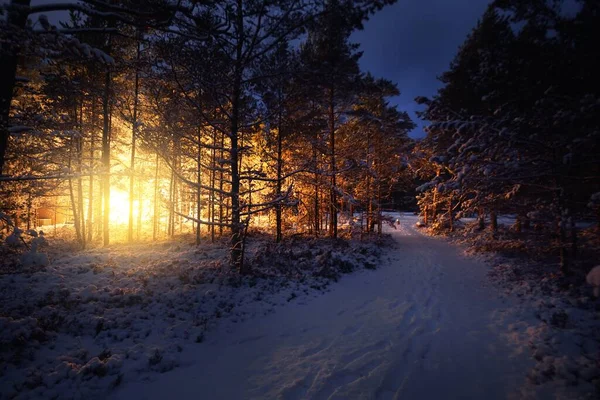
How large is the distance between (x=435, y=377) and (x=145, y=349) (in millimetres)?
5276

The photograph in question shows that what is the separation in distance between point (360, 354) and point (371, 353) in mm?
218

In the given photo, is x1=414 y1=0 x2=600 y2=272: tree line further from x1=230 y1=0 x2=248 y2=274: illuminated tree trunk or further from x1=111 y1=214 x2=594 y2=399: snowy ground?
x1=230 y1=0 x2=248 y2=274: illuminated tree trunk

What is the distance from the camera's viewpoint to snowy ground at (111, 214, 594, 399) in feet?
12.0

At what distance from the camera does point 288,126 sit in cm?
1198

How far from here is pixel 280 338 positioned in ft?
17.1

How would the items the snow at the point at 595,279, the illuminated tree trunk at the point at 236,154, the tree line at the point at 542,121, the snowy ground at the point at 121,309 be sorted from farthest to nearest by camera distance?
the illuminated tree trunk at the point at 236,154 → the tree line at the point at 542,121 → the snowy ground at the point at 121,309 → the snow at the point at 595,279

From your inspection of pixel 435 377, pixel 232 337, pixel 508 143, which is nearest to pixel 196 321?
pixel 232 337

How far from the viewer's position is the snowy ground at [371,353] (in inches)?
144

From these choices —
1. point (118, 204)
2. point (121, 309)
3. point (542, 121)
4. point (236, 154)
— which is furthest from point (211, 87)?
point (118, 204)

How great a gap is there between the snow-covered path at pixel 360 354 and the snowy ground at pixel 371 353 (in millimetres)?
18

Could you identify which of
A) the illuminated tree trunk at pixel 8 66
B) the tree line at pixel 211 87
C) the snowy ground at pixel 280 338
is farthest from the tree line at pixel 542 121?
the illuminated tree trunk at pixel 8 66

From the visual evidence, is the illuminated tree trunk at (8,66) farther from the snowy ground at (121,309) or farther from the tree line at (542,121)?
the tree line at (542,121)

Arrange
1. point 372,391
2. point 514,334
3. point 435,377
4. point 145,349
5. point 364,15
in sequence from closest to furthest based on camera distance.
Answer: point 372,391 < point 435,377 < point 145,349 < point 514,334 < point 364,15

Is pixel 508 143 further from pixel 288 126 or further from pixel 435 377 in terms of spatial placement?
pixel 288 126
